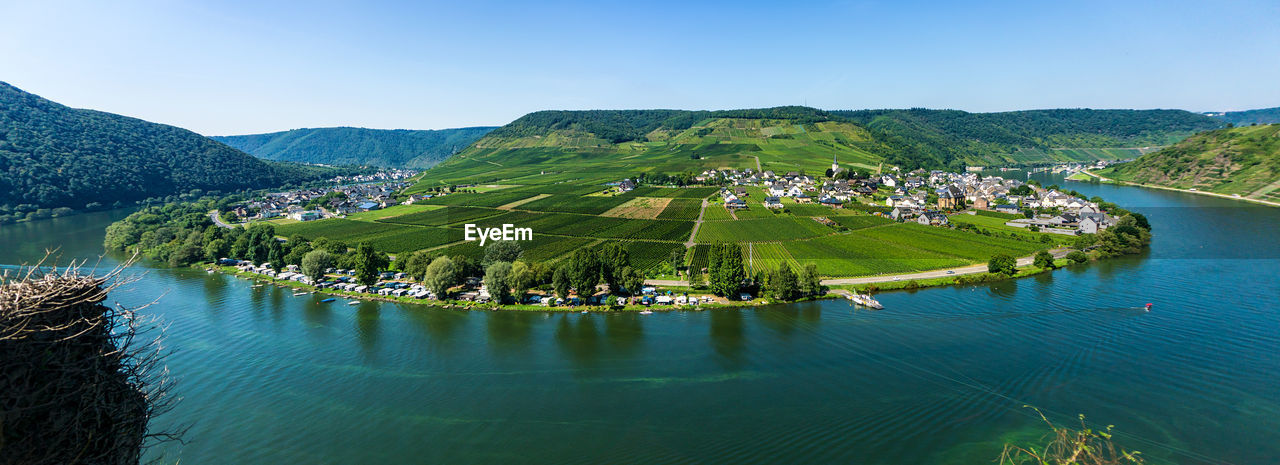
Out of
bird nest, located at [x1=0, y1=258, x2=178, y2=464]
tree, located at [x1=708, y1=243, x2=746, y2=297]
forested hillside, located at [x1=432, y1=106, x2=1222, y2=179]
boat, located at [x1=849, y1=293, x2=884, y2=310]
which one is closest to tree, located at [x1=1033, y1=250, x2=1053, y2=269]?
boat, located at [x1=849, y1=293, x2=884, y2=310]

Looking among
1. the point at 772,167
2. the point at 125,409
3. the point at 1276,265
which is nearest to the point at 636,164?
the point at 772,167

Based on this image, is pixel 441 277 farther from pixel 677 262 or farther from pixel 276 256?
pixel 276 256

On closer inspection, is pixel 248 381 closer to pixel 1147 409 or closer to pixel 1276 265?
pixel 1147 409

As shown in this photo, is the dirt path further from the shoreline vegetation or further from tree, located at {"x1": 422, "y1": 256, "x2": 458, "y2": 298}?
tree, located at {"x1": 422, "y1": 256, "x2": 458, "y2": 298}

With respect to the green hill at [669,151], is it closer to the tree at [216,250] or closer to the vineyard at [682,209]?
the vineyard at [682,209]

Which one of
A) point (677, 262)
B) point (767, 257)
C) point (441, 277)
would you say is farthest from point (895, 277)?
point (441, 277)

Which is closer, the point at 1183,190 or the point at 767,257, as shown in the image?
the point at 767,257

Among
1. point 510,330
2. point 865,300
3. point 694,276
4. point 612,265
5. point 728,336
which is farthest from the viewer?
point 694,276
